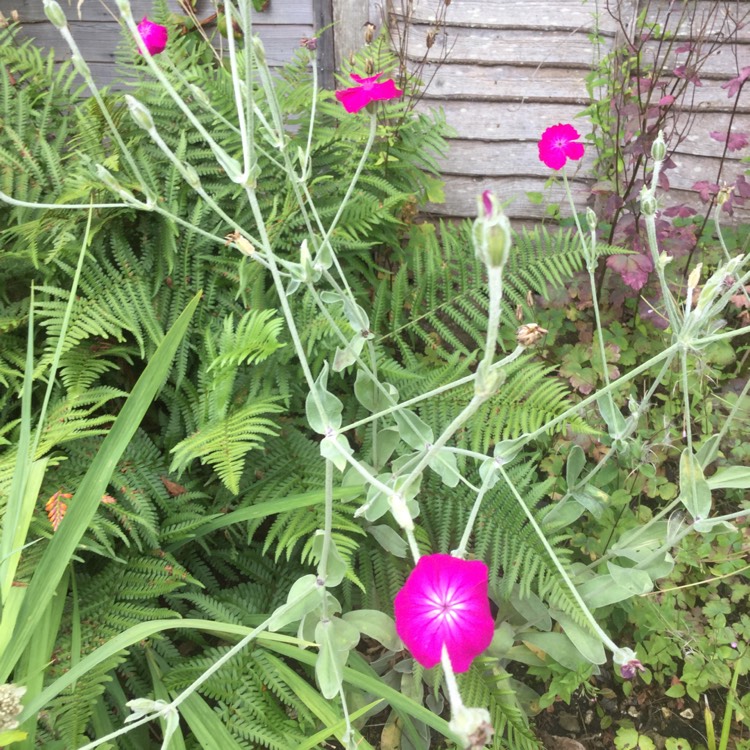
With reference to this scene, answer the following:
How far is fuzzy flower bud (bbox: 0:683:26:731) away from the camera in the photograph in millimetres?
644

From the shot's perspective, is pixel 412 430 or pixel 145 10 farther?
pixel 145 10

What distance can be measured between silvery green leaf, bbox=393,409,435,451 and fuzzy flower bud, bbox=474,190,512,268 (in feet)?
1.49

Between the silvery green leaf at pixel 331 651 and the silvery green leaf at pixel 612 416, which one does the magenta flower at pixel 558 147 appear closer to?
the silvery green leaf at pixel 612 416

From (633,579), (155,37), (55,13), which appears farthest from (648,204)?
(155,37)

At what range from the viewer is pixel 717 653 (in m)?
1.20

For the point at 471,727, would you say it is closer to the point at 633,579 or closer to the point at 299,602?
the point at 299,602

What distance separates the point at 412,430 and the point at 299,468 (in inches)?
16.4

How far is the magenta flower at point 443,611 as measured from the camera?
634 millimetres

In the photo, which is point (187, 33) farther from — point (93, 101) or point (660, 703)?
point (660, 703)

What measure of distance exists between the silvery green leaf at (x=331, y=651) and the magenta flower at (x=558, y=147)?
988mm

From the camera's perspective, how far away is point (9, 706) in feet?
2.14

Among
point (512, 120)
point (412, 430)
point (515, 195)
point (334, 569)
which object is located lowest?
point (334, 569)

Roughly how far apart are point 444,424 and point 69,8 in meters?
2.01

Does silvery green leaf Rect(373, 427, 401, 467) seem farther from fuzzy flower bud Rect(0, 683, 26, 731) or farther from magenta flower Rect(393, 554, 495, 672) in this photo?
fuzzy flower bud Rect(0, 683, 26, 731)
